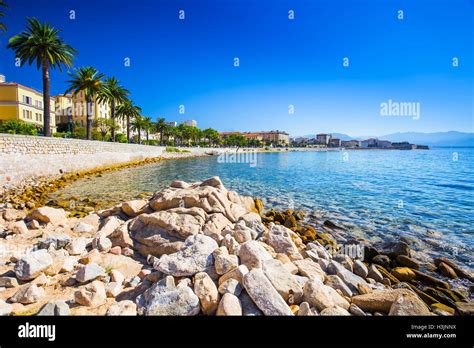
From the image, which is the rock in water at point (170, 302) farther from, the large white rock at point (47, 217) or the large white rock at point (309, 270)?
the large white rock at point (47, 217)

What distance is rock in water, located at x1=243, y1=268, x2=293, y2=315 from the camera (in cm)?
362

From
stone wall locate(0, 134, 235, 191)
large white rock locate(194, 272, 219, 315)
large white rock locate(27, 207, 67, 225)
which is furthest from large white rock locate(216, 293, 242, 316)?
stone wall locate(0, 134, 235, 191)

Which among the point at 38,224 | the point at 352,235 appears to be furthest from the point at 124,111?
the point at 352,235

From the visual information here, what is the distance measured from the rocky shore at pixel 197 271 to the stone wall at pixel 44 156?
1163cm

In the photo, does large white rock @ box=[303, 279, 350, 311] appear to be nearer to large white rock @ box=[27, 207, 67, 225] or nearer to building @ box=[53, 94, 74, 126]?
large white rock @ box=[27, 207, 67, 225]

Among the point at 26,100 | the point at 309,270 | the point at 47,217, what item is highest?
the point at 26,100

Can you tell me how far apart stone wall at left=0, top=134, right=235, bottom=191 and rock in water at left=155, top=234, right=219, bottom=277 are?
18.5m

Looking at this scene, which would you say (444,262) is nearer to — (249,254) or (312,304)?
(312,304)

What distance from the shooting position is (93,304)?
3857mm

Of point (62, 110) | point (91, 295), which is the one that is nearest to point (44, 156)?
point (91, 295)

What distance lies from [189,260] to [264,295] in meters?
1.78

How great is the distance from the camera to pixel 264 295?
3.77m

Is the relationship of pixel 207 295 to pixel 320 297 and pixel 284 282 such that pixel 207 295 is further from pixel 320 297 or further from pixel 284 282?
pixel 320 297

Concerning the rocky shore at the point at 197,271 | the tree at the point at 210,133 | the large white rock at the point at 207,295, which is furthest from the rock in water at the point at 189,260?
the tree at the point at 210,133
